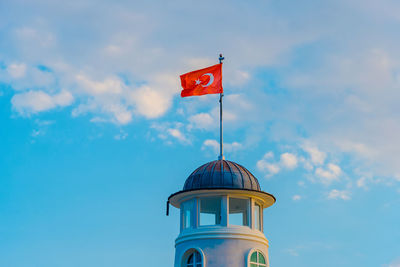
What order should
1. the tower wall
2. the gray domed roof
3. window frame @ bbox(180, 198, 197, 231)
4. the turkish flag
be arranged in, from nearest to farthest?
the tower wall < the gray domed roof < window frame @ bbox(180, 198, 197, 231) < the turkish flag

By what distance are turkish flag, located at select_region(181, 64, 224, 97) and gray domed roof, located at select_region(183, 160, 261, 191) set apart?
4753 millimetres

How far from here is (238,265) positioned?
1513 inches

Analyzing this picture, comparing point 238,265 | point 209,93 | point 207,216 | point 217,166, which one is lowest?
point 238,265

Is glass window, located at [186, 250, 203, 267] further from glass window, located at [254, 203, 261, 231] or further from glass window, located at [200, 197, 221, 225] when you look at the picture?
glass window, located at [254, 203, 261, 231]

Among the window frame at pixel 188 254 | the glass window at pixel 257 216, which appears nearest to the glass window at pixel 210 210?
the window frame at pixel 188 254

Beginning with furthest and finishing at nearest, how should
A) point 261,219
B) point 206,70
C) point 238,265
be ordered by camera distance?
point 206,70, point 261,219, point 238,265

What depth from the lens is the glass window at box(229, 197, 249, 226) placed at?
39.9m

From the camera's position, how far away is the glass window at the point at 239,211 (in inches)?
1571

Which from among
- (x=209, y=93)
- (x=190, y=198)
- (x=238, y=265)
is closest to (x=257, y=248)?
(x=238, y=265)

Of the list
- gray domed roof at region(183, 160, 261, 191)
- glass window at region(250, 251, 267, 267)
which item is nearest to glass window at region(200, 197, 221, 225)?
gray domed roof at region(183, 160, 261, 191)

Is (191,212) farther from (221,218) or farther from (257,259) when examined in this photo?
(257,259)

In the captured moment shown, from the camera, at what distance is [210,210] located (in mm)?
40781

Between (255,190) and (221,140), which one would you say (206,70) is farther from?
(255,190)

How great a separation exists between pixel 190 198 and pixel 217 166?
227 cm
